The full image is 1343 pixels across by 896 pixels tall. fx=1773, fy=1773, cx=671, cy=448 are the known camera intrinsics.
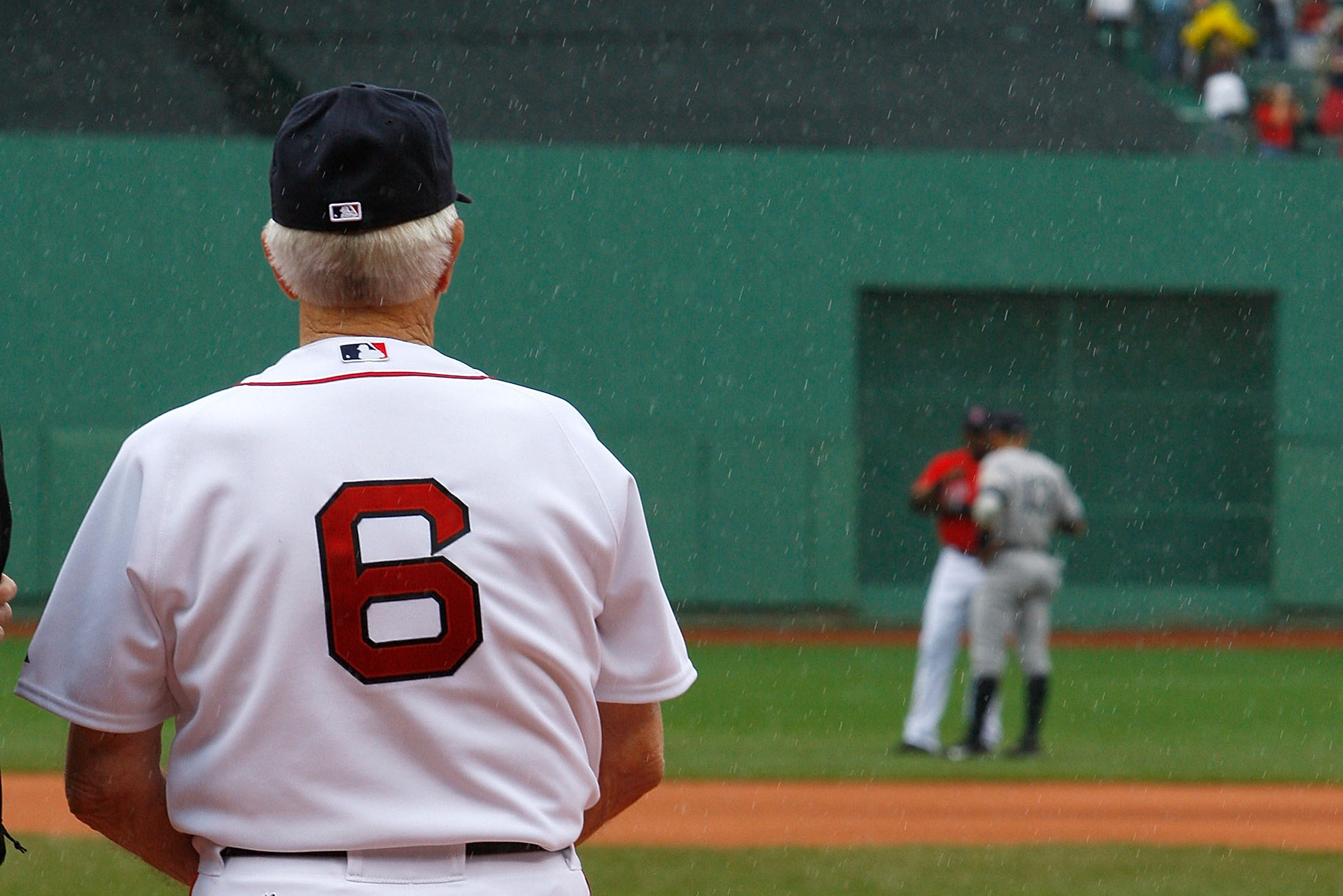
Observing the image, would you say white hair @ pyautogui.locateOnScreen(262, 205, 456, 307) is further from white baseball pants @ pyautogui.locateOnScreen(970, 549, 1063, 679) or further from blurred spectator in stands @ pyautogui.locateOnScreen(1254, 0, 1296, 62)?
blurred spectator in stands @ pyautogui.locateOnScreen(1254, 0, 1296, 62)

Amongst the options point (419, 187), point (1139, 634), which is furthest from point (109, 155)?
point (419, 187)

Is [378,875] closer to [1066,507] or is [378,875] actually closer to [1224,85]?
[1066,507]

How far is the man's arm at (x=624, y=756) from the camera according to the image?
217 cm

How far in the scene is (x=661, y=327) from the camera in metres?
17.9

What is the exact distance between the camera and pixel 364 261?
1.96 m

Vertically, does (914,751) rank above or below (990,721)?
below

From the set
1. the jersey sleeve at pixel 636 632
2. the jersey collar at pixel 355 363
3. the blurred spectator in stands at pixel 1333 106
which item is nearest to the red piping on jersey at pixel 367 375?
the jersey collar at pixel 355 363

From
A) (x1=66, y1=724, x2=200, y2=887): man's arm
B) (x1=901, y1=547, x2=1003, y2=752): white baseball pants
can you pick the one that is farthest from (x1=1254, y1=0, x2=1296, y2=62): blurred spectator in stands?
(x1=66, y1=724, x2=200, y2=887): man's arm

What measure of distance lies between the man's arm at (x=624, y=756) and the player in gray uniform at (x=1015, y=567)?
7.62 m

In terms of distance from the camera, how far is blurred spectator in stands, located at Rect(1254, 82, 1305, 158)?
62.3 feet

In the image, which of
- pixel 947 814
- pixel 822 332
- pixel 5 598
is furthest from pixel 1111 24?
pixel 5 598

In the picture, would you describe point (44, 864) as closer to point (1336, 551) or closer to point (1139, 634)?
point (1139, 634)

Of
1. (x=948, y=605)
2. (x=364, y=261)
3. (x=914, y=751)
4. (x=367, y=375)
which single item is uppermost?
(x=364, y=261)

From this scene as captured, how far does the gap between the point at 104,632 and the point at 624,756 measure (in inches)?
25.7
